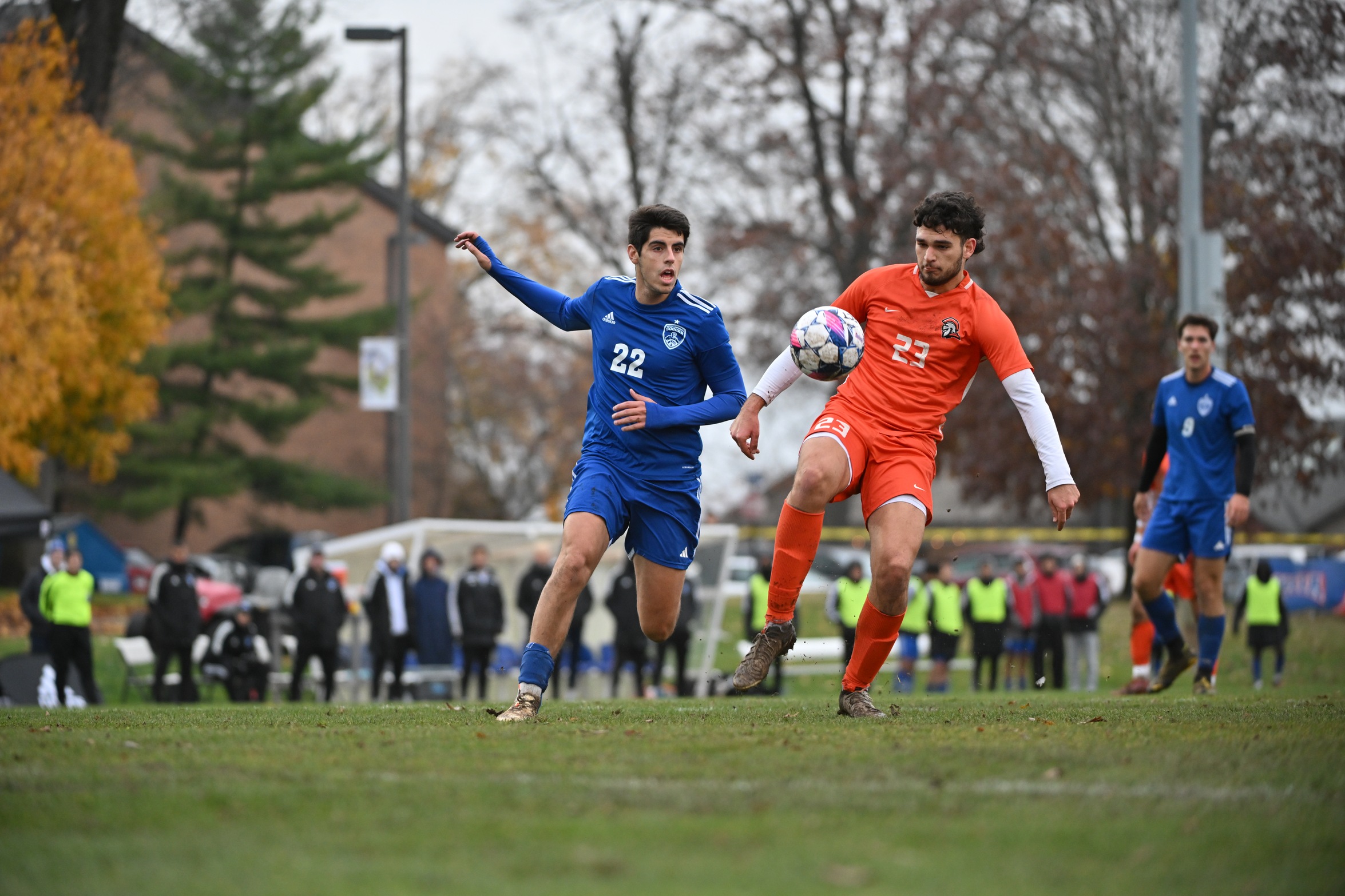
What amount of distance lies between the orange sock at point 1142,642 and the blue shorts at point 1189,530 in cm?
197

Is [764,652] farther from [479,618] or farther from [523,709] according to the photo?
[479,618]

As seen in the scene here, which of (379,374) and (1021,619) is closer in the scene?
(1021,619)

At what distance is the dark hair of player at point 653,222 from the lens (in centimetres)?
709

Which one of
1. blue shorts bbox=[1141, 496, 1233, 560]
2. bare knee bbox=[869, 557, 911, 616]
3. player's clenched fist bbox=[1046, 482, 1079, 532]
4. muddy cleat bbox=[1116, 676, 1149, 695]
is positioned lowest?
muddy cleat bbox=[1116, 676, 1149, 695]

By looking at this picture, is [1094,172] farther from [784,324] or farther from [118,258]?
A: [118,258]

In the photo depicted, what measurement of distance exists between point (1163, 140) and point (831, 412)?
2328 centimetres

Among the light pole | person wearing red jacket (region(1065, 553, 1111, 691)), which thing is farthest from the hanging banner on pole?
person wearing red jacket (region(1065, 553, 1111, 691))

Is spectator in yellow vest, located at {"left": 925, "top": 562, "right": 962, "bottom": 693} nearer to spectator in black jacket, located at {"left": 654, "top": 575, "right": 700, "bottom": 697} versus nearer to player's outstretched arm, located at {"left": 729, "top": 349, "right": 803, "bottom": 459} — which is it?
spectator in black jacket, located at {"left": 654, "top": 575, "right": 700, "bottom": 697}

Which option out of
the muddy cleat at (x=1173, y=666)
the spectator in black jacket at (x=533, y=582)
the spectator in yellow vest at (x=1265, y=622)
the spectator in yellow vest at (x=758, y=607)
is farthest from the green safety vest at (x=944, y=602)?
the muddy cleat at (x=1173, y=666)

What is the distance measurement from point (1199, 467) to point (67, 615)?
12.7 metres

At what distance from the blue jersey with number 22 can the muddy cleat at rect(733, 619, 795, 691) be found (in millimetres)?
907

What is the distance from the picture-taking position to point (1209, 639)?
10273 mm

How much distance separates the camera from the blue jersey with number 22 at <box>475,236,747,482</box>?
7129mm

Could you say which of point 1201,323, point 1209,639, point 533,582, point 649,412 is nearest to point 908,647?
point 533,582
